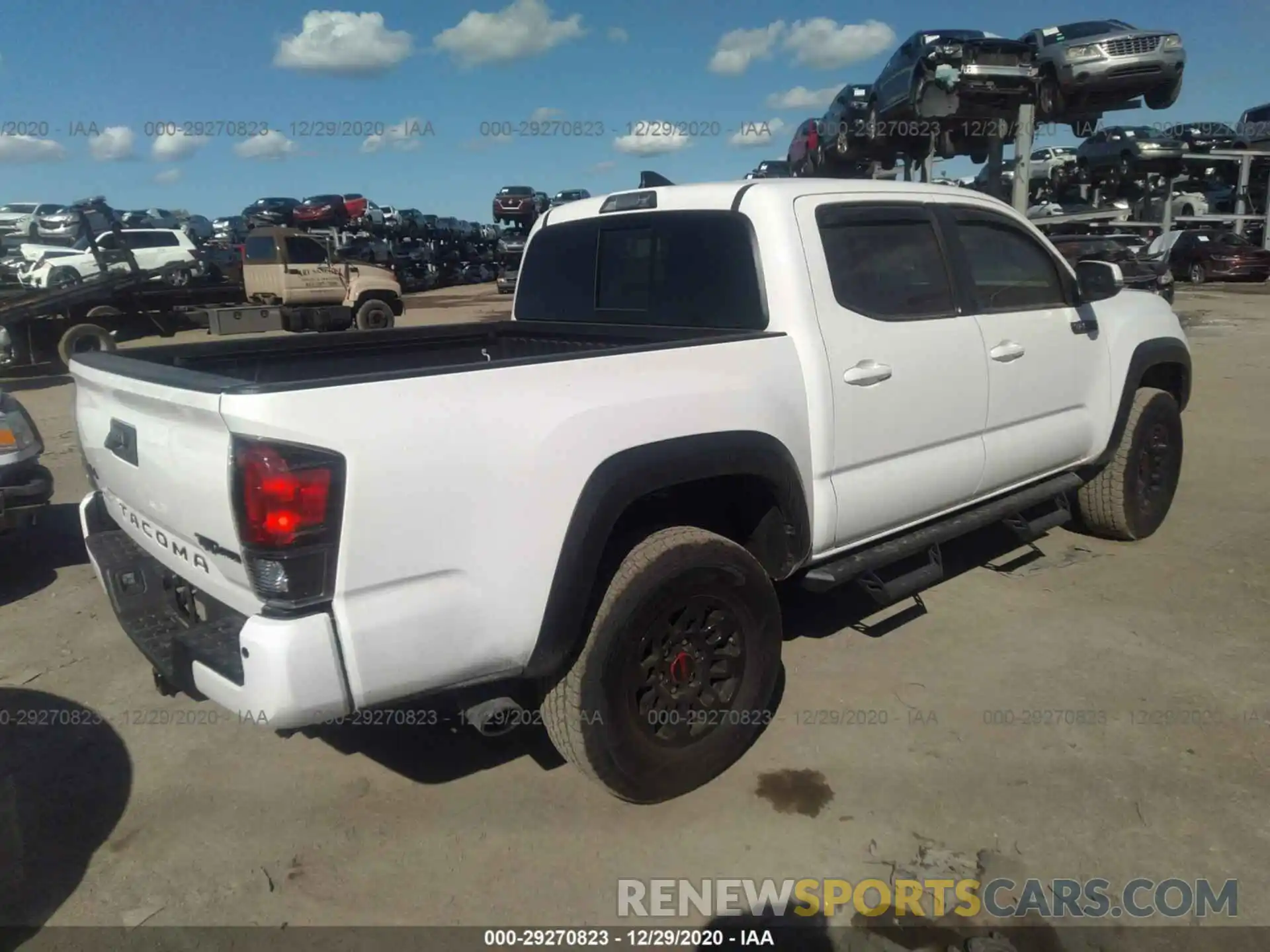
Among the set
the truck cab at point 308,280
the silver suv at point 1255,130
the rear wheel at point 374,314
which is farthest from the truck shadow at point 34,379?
the silver suv at point 1255,130

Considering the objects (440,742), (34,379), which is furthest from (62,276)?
(440,742)

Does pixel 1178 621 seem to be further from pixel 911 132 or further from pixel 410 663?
pixel 911 132

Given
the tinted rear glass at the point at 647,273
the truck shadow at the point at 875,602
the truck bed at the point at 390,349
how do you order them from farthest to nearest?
the truck shadow at the point at 875,602
the tinted rear glass at the point at 647,273
the truck bed at the point at 390,349

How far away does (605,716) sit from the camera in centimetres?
277

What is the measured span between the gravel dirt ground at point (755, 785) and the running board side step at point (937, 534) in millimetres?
451

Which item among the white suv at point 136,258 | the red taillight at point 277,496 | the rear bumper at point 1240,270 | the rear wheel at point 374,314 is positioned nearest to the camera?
the red taillight at point 277,496

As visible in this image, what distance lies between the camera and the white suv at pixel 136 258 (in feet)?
51.2

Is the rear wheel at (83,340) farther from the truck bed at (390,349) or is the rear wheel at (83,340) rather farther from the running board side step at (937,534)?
the running board side step at (937,534)

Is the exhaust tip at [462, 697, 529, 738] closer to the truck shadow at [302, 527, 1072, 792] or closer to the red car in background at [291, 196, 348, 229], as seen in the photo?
the truck shadow at [302, 527, 1072, 792]

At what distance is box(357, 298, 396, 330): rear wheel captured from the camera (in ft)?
58.8

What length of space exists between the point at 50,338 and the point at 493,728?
1487 cm

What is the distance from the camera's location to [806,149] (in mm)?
19484

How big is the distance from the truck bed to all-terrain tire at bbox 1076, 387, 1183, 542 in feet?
9.51

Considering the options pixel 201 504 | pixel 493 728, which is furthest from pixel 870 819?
pixel 201 504
